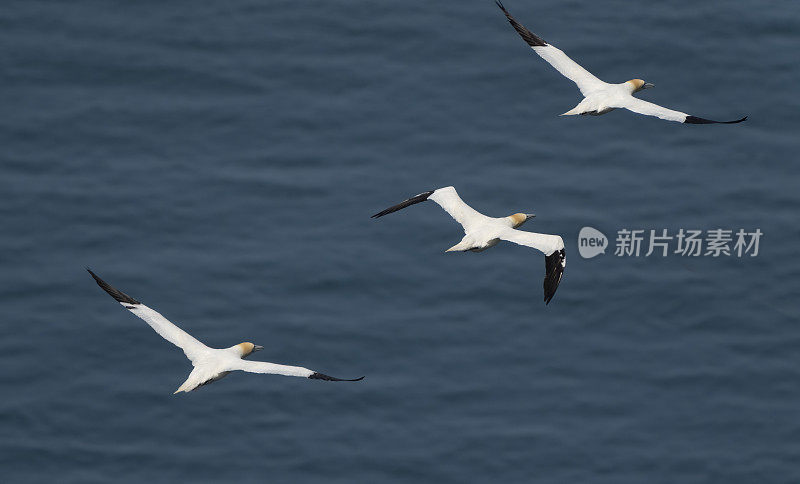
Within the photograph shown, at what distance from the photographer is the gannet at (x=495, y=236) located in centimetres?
5869

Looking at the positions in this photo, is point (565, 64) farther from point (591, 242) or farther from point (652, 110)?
point (591, 242)

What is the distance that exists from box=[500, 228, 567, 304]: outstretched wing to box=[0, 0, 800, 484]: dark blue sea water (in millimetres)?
15471

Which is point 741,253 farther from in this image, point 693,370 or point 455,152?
point 455,152

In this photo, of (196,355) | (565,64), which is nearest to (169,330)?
(196,355)

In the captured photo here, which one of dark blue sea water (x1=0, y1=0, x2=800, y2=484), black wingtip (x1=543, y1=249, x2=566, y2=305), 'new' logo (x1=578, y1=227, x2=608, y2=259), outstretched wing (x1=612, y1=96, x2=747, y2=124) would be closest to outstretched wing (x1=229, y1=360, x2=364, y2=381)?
black wingtip (x1=543, y1=249, x2=566, y2=305)

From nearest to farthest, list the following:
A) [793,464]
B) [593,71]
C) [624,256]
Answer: [793,464] < [624,256] < [593,71]

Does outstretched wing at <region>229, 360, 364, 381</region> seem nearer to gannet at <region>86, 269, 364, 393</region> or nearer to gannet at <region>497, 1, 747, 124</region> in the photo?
gannet at <region>86, 269, 364, 393</region>

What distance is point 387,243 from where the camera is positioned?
259ft

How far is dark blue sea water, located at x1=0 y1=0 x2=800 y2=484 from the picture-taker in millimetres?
74562

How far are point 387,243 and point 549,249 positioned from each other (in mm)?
20208

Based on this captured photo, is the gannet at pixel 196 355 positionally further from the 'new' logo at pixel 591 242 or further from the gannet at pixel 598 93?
the 'new' logo at pixel 591 242

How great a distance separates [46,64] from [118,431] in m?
19.3

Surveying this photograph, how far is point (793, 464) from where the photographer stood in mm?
74125

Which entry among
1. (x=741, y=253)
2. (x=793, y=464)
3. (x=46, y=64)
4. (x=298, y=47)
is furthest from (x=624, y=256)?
(x=46, y=64)
